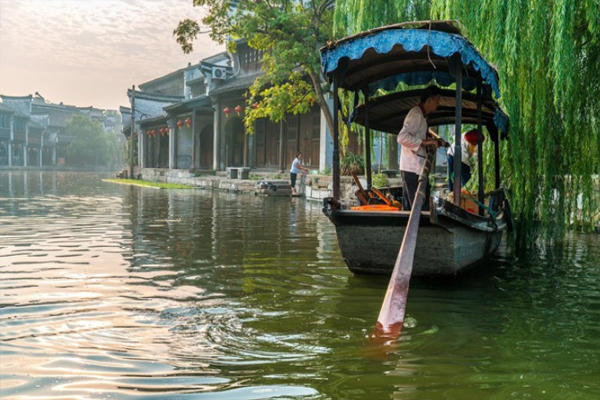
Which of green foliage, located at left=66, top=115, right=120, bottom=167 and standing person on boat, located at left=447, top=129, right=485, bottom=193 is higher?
green foliage, located at left=66, top=115, right=120, bottom=167

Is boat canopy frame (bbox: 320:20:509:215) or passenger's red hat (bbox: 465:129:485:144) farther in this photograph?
passenger's red hat (bbox: 465:129:485:144)

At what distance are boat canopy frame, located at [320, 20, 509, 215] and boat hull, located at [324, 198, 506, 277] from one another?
49cm

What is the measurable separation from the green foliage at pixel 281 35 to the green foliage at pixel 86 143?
45.3 meters

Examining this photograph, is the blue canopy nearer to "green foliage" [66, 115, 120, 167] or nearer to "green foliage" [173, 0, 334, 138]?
"green foliage" [173, 0, 334, 138]

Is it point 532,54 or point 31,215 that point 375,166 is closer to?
point 31,215

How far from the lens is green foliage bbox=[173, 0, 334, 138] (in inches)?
663

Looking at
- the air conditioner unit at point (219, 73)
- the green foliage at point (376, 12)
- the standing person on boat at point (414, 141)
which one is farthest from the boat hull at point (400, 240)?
the air conditioner unit at point (219, 73)

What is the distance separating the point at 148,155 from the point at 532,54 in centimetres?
3596

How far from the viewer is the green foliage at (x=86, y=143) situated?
196 feet

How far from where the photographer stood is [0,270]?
6406 millimetres

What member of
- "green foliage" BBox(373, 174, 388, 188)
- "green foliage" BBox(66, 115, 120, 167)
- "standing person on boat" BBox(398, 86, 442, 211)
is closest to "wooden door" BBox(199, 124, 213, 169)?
"green foliage" BBox(373, 174, 388, 188)

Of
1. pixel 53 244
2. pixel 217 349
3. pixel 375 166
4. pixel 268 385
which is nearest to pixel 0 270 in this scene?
pixel 53 244

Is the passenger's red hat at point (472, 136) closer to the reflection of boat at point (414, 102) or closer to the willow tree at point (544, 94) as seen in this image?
the willow tree at point (544, 94)

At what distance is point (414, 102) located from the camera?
7691 mm
